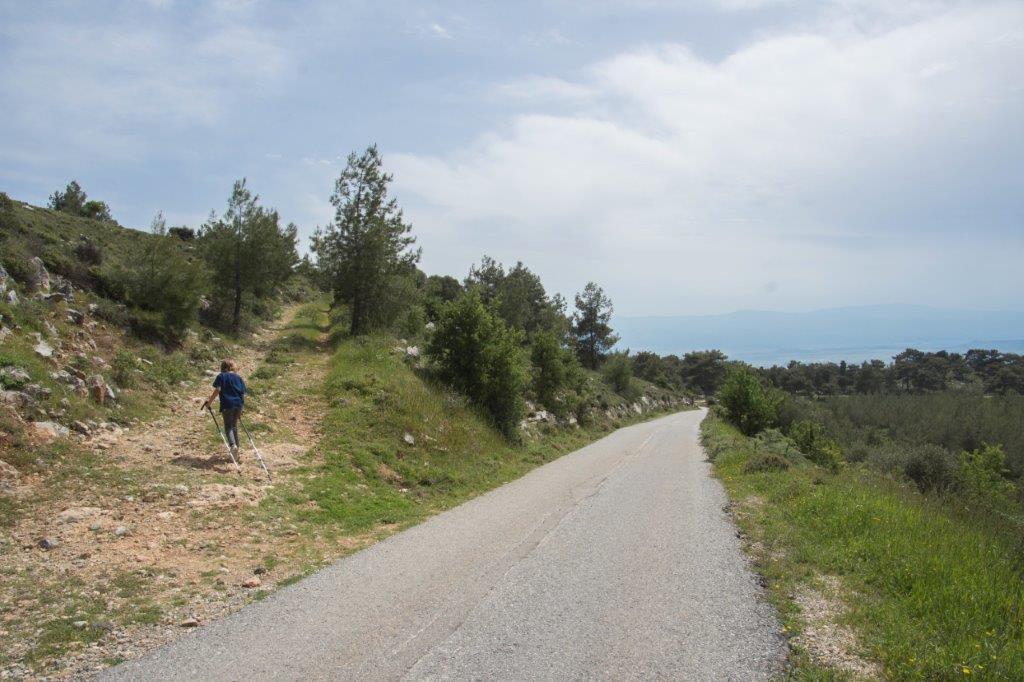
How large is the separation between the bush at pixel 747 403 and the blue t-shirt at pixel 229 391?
3703 centimetres

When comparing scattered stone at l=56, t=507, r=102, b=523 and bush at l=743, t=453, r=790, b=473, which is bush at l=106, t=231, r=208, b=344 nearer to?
scattered stone at l=56, t=507, r=102, b=523

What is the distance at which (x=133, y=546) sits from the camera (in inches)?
291

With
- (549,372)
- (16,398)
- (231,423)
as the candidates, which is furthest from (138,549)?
(549,372)

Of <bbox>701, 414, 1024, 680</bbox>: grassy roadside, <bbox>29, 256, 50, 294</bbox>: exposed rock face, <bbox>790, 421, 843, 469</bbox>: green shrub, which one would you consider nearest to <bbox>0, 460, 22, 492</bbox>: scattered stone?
<bbox>29, 256, 50, 294</bbox>: exposed rock face

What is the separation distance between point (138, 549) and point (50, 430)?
4401 mm

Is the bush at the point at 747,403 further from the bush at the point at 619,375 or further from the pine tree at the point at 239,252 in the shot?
the pine tree at the point at 239,252

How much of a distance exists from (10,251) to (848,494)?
21990 mm

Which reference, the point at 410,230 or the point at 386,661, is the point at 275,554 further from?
the point at 410,230

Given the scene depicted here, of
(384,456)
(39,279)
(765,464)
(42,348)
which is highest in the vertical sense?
(39,279)

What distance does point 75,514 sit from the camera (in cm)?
785

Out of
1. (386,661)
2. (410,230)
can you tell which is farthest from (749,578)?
(410,230)

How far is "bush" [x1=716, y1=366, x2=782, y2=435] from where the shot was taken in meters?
40.3

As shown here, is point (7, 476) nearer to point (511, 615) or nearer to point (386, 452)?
point (386, 452)

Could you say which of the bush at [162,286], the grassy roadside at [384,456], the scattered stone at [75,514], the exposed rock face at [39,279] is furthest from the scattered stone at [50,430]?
the bush at [162,286]
